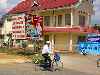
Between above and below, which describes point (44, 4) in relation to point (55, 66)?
above

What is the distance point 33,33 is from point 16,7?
25.3 metres

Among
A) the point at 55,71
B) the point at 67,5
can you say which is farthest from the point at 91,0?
the point at 55,71

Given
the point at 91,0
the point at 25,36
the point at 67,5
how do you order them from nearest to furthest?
the point at 25,36 < the point at 67,5 < the point at 91,0

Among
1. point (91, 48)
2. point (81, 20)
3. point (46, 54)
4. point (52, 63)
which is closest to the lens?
point (46, 54)

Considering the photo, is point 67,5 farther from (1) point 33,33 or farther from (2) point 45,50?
(2) point 45,50

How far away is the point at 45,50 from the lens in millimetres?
20016

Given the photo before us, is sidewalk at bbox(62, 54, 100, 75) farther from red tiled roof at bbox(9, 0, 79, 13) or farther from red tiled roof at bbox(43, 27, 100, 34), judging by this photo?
red tiled roof at bbox(9, 0, 79, 13)

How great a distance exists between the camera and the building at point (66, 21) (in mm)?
41656

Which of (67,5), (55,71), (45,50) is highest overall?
(67,5)

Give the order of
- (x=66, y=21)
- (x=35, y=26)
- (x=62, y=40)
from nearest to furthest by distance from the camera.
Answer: (x=35, y=26) < (x=66, y=21) < (x=62, y=40)

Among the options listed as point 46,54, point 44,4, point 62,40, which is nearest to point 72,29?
point 62,40

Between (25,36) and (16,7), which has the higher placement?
(16,7)

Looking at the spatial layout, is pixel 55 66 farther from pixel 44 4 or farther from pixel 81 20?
pixel 44 4

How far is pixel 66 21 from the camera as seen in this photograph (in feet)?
140
